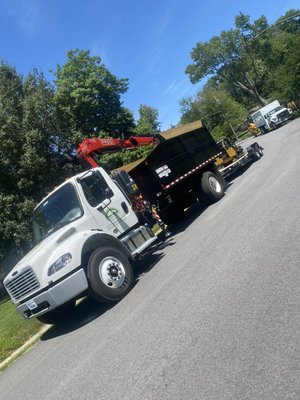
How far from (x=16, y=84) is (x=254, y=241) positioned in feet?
87.1

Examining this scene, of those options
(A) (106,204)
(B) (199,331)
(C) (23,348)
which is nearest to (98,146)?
(A) (106,204)

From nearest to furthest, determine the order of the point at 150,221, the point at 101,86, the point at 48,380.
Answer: the point at 48,380, the point at 150,221, the point at 101,86

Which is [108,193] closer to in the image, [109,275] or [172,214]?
[109,275]

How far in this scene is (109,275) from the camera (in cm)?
781

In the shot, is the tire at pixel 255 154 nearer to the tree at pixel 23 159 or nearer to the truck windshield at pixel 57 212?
the truck windshield at pixel 57 212

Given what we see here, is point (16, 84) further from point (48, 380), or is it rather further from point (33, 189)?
point (48, 380)

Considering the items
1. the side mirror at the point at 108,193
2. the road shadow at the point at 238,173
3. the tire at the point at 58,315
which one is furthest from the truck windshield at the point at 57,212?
the road shadow at the point at 238,173

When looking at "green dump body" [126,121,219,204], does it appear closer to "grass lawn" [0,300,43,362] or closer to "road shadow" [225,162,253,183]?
"road shadow" [225,162,253,183]

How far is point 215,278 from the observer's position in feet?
20.5

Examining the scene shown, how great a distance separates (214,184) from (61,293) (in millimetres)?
8063

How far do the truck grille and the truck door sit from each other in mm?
1960

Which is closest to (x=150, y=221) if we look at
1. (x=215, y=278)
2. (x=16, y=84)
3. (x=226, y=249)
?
(x=226, y=249)

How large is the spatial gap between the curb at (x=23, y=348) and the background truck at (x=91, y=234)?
701mm

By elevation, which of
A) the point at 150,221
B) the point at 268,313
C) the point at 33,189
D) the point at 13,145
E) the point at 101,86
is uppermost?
the point at 101,86
